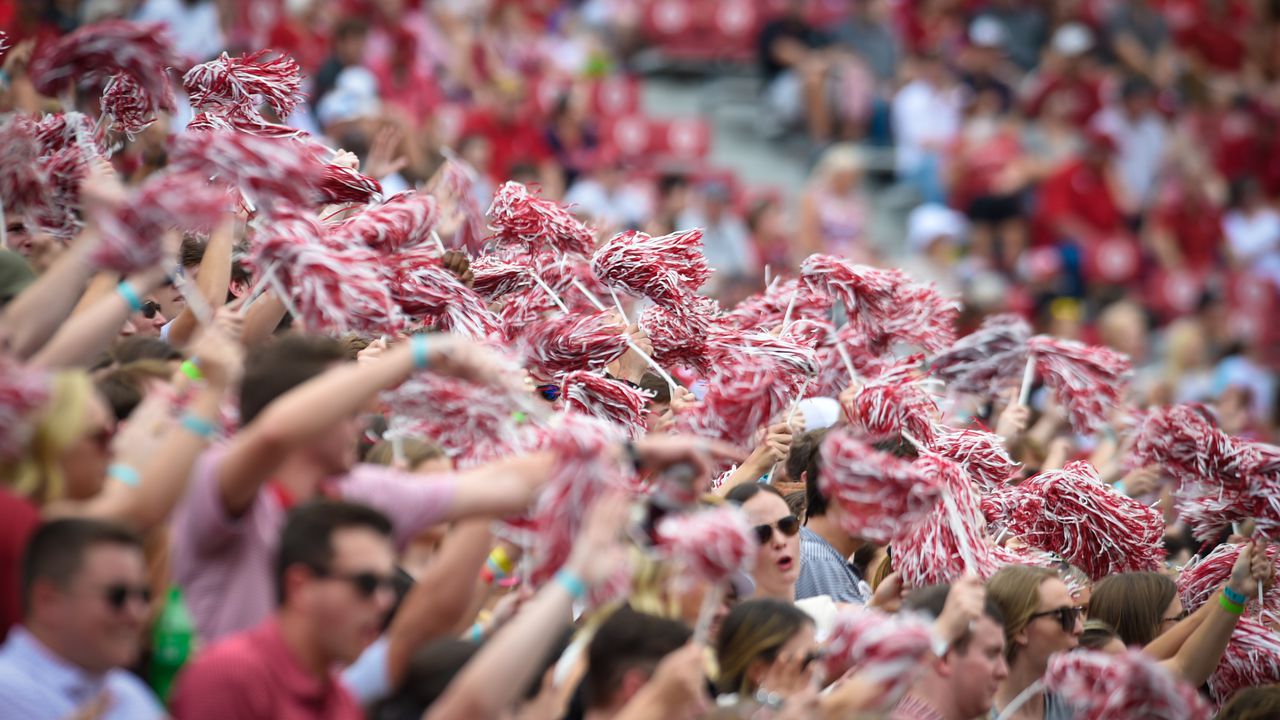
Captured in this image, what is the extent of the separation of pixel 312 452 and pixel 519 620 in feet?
1.91

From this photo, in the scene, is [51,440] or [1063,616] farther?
[1063,616]

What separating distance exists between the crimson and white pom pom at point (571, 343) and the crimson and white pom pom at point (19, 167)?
1.43 m

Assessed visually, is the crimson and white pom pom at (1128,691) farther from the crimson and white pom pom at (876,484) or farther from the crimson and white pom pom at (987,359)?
the crimson and white pom pom at (987,359)

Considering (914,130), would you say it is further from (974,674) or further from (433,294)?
(974,674)

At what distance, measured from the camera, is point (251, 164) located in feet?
12.4

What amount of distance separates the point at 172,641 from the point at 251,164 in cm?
118

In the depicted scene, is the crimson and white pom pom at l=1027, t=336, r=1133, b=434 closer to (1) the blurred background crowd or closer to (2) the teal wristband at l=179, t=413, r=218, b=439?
(2) the teal wristband at l=179, t=413, r=218, b=439

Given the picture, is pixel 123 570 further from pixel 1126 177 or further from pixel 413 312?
pixel 1126 177

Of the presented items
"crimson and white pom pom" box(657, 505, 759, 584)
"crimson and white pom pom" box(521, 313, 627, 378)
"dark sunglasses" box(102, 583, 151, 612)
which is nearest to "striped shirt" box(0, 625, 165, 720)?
"dark sunglasses" box(102, 583, 151, 612)

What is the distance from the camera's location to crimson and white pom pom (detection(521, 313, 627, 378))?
4.82 metres

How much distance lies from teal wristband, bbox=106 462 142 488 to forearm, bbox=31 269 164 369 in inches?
18.9

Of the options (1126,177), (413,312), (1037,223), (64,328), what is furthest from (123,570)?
(1126,177)

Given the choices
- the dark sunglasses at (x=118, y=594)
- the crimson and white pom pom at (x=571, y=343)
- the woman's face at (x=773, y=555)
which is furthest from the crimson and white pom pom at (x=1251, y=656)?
the dark sunglasses at (x=118, y=594)

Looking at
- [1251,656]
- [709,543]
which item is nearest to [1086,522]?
[1251,656]
